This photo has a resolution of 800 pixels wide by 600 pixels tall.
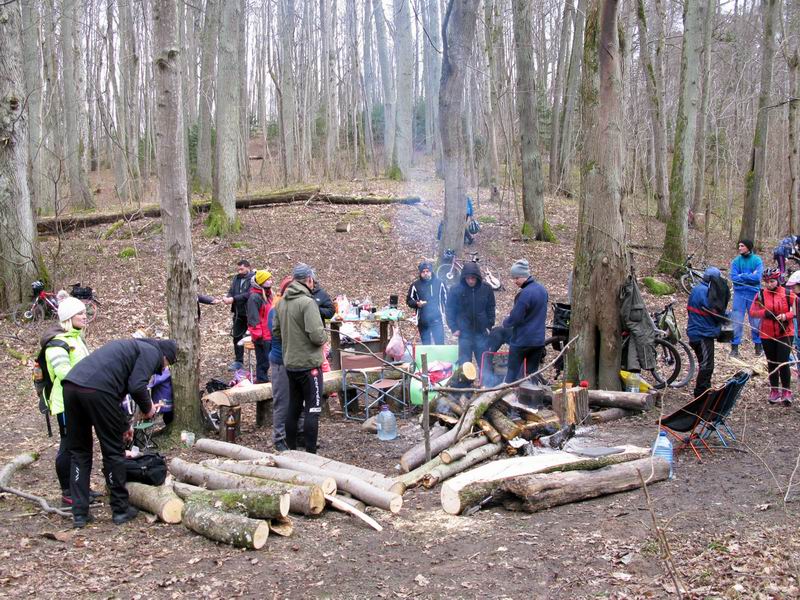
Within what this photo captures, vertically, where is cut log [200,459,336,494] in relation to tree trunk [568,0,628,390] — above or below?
below

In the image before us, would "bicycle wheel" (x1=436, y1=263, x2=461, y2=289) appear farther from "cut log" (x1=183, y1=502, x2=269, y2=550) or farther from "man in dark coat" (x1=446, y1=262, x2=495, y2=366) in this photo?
"cut log" (x1=183, y1=502, x2=269, y2=550)

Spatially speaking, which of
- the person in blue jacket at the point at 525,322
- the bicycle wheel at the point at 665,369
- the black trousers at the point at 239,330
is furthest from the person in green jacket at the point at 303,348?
the bicycle wheel at the point at 665,369

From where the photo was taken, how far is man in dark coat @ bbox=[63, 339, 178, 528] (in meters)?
5.21

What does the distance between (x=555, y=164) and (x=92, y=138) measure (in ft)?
86.0

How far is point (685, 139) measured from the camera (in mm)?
15812

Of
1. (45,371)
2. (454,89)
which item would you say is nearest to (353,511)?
(45,371)

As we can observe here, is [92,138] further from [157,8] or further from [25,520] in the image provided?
[25,520]

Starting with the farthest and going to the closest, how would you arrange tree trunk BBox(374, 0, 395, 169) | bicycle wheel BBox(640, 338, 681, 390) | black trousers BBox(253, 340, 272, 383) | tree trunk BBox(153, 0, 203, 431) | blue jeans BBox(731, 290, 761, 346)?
tree trunk BBox(374, 0, 395, 169) → blue jeans BBox(731, 290, 761, 346) → black trousers BBox(253, 340, 272, 383) → bicycle wheel BBox(640, 338, 681, 390) → tree trunk BBox(153, 0, 203, 431)

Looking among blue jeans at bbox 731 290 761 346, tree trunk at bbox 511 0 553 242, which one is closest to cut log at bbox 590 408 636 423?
blue jeans at bbox 731 290 761 346

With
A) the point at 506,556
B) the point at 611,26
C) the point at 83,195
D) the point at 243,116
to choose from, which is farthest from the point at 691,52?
the point at 243,116

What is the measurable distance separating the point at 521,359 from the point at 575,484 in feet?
8.84

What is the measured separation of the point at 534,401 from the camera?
796 cm

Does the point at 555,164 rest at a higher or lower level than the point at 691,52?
lower

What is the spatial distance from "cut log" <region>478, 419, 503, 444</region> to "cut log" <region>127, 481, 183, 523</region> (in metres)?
3.14
